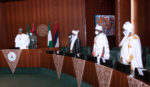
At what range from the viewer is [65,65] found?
238 inches

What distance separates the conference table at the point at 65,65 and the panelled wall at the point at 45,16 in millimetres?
2510

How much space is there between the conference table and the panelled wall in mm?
2510

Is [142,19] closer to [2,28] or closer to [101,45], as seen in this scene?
[101,45]

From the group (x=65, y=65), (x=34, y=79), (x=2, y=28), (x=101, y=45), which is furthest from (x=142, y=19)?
(x=2, y=28)

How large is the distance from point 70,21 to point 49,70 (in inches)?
131

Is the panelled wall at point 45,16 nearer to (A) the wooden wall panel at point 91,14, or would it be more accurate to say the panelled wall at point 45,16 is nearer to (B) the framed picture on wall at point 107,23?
(A) the wooden wall panel at point 91,14

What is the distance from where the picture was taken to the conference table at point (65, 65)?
10.6ft

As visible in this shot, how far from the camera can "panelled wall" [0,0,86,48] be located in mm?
9617

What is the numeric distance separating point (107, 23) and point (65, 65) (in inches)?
208

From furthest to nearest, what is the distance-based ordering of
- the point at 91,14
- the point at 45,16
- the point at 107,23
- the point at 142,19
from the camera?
the point at 107,23
the point at 45,16
the point at 91,14
the point at 142,19

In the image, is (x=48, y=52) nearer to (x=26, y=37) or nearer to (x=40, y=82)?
(x=40, y=82)

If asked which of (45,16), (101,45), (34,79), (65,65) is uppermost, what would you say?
(45,16)

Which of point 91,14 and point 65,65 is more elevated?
point 91,14

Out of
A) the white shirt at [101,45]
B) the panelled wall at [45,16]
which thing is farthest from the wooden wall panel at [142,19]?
the white shirt at [101,45]
